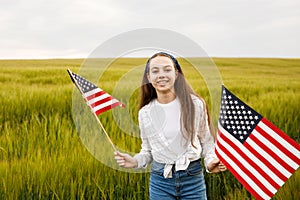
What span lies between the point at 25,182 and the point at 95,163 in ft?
1.28

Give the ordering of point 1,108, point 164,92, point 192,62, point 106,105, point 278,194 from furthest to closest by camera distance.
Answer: point 1,108, point 278,194, point 106,105, point 164,92, point 192,62

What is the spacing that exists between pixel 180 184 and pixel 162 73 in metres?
0.47

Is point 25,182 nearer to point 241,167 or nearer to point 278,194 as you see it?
point 241,167

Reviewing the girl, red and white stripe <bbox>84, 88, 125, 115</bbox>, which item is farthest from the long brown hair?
red and white stripe <bbox>84, 88, 125, 115</bbox>

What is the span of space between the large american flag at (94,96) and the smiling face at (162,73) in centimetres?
35

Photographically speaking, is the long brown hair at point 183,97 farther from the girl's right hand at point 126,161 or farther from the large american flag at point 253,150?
the girl's right hand at point 126,161

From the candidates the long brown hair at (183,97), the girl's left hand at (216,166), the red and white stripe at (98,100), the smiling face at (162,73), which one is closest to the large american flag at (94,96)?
the red and white stripe at (98,100)

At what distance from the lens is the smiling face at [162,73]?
1333mm

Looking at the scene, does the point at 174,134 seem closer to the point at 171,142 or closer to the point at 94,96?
the point at 171,142

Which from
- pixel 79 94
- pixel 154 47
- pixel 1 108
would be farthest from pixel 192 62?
pixel 1 108

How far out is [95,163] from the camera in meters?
1.89

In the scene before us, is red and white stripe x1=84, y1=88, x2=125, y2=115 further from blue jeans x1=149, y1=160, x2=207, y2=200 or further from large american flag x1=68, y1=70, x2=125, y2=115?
blue jeans x1=149, y1=160, x2=207, y2=200

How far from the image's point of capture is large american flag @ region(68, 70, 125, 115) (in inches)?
60.5

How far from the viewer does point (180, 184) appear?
1.38 metres
